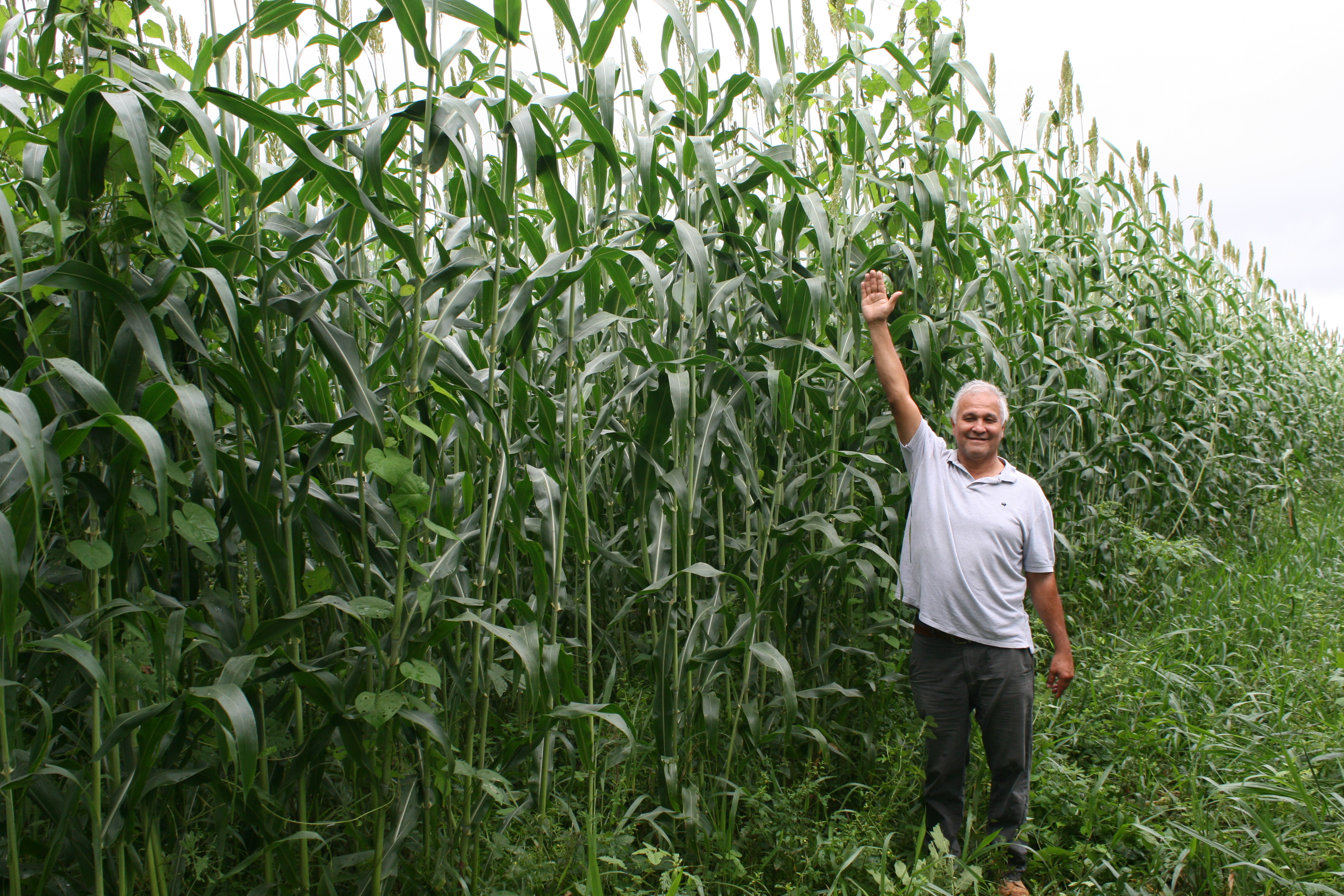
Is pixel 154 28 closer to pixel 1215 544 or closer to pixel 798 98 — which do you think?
pixel 798 98

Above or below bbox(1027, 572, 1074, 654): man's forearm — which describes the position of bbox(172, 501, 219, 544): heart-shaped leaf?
above

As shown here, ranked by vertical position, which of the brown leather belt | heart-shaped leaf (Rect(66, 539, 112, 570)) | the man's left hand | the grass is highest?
heart-shaped leaf (Rect(66, 539, 112, 570))

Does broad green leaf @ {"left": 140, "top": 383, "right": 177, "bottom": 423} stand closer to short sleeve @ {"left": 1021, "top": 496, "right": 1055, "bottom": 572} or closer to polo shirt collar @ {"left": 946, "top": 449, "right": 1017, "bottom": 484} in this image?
polo shirt collar @ {"left": 946, "top": 449, "right": 1017, "bottom": 484}

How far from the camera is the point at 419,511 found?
70.8 inches

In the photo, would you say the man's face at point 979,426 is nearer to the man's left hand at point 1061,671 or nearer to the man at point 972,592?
the man at point 972,592

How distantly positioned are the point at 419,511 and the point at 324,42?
1424mm

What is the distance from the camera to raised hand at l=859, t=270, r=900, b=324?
289 cm

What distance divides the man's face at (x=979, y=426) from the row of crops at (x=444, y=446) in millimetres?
232

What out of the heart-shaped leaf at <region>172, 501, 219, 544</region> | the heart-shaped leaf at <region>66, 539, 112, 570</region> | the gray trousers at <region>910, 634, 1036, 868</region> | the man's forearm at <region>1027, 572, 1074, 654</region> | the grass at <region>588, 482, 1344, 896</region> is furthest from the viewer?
the man's forearm at <region>1027, 572, 1074, 654</region>

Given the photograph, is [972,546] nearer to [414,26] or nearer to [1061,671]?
[1061,671]

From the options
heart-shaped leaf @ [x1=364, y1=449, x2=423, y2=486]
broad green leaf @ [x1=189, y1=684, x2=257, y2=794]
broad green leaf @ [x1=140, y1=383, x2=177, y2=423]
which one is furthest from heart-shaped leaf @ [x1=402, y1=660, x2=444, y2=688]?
broad green leaf @ [x1=140, y1=383, x2=177, y2=423]

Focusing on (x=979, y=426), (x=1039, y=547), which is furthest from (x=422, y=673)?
(x=1039, y=547)

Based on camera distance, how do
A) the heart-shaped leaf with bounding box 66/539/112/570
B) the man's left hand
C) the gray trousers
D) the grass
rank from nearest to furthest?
the heart-shaped leaf with bounding box 66/539/112/570
the grass
the gray trousers
the man's left hand

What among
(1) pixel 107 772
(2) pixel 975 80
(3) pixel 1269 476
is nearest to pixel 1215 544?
(3) pixel 1269 476
